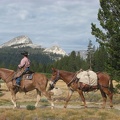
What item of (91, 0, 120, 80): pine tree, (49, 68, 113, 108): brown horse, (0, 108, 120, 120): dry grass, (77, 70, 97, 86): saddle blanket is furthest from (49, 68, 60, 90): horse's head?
(91, 0, 120, 80): pine tree

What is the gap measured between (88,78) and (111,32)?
7144 mm

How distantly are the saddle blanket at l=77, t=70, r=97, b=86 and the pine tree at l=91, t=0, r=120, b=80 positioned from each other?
19.2 ft

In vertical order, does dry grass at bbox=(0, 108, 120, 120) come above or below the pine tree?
below

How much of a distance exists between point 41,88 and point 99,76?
3895 mm

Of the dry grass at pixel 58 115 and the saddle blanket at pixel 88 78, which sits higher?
the saddle blanket at pixel 88 78

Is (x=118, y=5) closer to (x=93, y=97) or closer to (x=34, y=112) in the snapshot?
(x=93, y=97)

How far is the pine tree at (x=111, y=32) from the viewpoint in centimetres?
2373

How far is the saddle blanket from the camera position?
1816 centimetres

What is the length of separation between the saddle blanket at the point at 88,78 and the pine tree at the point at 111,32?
5.86 metres

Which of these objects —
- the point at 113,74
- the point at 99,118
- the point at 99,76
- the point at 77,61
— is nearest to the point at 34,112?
the point at 99,118

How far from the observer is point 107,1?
2503 cm

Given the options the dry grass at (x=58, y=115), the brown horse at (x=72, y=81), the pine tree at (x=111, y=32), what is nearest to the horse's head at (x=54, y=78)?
the brown horse at (x=72, y=81)

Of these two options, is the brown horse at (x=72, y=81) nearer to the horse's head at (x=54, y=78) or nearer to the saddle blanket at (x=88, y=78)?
the horse's head at (x=54, y=78)

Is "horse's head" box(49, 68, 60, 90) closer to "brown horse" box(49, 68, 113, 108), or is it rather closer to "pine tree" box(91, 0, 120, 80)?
"brown horse" box(49, 68, 113, 108)
